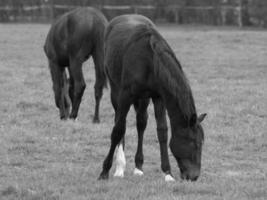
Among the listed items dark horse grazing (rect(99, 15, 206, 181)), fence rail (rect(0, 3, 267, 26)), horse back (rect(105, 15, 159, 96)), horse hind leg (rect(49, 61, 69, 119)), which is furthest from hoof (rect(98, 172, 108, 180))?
fence rail (rect(0, 3, 267, 26))

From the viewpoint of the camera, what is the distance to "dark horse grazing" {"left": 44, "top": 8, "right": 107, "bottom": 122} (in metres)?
11.1

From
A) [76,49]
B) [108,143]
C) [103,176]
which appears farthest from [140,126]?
[76,49]

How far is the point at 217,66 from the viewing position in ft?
63.5

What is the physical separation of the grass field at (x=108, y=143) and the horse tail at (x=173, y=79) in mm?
802

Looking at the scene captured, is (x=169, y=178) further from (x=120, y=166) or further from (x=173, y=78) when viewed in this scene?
(x=173, y=78)

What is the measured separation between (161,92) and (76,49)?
446cm

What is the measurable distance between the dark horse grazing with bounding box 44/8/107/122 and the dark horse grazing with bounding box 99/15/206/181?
3.53m

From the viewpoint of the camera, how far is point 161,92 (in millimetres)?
6992

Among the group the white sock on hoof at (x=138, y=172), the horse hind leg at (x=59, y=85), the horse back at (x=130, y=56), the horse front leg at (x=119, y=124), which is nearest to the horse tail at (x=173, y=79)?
the horse back at (x=130, y=56)

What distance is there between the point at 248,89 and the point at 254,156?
19.3 feet

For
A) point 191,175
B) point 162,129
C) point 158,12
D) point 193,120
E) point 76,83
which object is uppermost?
point 193,120

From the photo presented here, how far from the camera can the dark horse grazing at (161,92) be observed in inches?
269

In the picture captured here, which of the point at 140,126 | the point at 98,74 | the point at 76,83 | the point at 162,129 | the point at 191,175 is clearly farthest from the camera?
the point at 76,83

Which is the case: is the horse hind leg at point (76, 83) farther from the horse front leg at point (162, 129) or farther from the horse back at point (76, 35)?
the horse front leg at point (162, 129)
